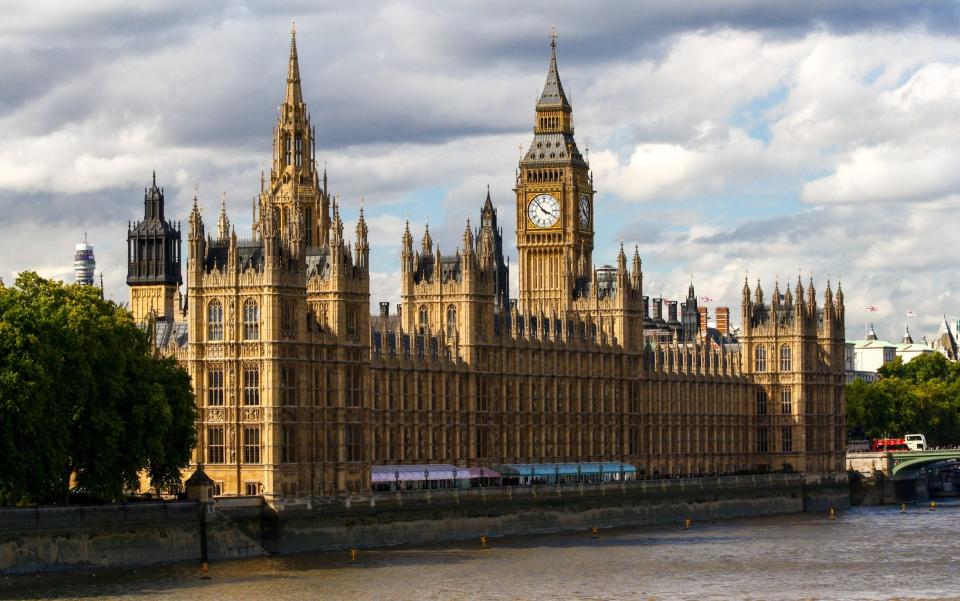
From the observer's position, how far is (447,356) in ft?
503

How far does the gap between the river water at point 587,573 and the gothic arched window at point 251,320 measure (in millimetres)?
12069

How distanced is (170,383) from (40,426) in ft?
34.2

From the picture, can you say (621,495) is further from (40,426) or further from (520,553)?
(40,426)

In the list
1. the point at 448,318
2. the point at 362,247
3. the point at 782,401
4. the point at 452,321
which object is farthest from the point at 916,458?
the point at 362,247

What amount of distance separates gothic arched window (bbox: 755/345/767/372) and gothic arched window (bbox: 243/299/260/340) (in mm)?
82630

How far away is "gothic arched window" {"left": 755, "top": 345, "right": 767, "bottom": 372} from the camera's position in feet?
650

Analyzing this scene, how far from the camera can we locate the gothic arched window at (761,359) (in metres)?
198

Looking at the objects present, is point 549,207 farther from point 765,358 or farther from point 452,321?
point 452,321

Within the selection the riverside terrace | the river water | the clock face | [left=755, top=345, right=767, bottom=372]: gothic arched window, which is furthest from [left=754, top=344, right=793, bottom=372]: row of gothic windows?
the river water

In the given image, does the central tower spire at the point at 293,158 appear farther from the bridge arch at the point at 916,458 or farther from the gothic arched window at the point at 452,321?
the bridge arch at the point at 916,458

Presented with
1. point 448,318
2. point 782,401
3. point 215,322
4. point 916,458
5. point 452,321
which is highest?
point 448,318

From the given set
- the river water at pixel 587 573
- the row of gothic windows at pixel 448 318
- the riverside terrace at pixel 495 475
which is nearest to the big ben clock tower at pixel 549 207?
the riverside terrace at pixel 495 475

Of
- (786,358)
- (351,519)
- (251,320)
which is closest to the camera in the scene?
(251,320)

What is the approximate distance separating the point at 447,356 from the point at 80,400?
48.3 meters
